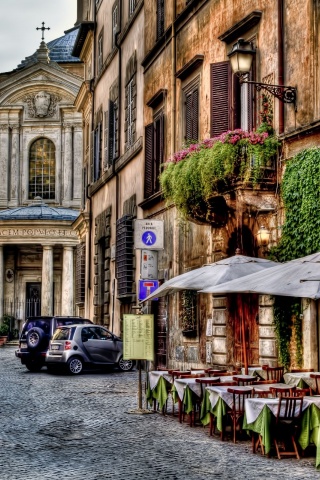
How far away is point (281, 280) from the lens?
1179 centimetres

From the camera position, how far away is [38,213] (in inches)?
2047

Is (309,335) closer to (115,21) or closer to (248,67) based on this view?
(248,67)

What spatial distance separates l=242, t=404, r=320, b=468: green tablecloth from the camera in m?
10.9

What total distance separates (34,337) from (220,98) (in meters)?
11.3

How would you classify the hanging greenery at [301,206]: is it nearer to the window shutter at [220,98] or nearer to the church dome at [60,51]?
the window shutter at [220,98]

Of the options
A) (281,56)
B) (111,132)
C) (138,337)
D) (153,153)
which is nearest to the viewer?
(138,337)

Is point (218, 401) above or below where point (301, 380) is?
below

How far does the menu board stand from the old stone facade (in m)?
2.18

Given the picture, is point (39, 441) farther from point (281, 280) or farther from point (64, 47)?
point (64, 47)

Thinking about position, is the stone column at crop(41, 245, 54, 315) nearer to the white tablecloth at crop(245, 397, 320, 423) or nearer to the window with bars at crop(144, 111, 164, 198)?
the window with bars at crop(144, 111, 164, 198)

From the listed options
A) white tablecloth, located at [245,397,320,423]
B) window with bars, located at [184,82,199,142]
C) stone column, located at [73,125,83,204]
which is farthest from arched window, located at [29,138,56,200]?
white tablecloth, located at [245,397,320,423]

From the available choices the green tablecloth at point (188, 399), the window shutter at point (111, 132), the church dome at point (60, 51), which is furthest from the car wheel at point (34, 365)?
the church dome at point (60, 51)

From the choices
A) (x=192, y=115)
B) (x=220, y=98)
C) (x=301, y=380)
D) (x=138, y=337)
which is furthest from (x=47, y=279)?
(x=301, y=380)

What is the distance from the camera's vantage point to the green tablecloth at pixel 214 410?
484 inches
